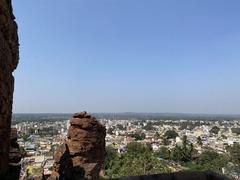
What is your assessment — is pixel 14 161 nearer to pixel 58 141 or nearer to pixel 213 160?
pixel 213 160

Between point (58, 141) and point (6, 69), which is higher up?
point (6, 69)

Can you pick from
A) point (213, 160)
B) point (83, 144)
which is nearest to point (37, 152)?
point (213, 160)

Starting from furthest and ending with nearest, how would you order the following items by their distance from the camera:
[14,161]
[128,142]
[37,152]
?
[128,142] → [37,152] → [14,161]

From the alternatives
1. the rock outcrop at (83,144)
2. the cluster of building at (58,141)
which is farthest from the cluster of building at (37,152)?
the rock outcrop at (83,144)

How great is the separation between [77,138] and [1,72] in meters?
13.4

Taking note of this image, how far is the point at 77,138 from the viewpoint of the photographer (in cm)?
1917

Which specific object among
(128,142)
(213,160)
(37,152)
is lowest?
(37,152)

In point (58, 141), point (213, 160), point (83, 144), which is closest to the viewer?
point (83, 144)

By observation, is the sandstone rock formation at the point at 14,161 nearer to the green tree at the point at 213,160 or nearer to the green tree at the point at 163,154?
the green tree at the point at 213,160

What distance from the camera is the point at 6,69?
21.3 ft

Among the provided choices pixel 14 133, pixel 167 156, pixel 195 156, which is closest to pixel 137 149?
pixel 167 156

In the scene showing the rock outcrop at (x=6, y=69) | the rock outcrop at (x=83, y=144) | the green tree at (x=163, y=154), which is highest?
the rock outcrop at (x=6, y=69)

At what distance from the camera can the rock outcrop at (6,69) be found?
6.28 metres

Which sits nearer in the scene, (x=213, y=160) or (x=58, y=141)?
(x=213, y=160)
